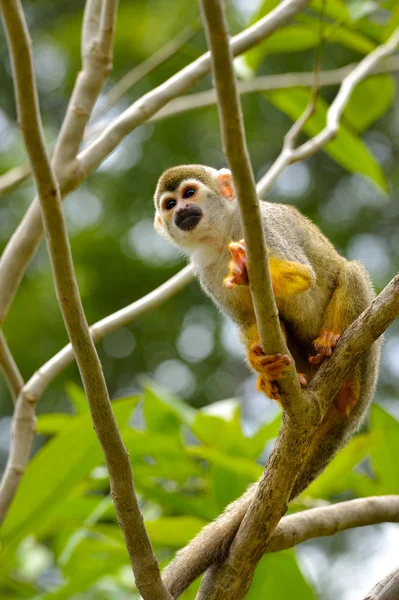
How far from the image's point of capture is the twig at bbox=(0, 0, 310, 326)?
3.21 m

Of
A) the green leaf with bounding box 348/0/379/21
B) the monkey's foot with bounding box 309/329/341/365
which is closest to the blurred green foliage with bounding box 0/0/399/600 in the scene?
the green leaf with bounding box 348/0/379/21

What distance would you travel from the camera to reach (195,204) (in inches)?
156

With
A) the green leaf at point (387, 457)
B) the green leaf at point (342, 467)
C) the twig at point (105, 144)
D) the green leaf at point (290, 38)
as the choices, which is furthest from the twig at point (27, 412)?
the green leaf at point (290, 38)

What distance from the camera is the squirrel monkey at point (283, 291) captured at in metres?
3.18

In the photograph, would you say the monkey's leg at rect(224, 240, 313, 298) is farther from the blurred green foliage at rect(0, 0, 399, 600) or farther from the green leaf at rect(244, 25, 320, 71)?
the blurred green foliage at rect(0, 0, 399, 600)

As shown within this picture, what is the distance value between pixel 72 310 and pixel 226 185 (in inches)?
77.7

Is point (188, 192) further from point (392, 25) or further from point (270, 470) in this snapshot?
point (270, 470)

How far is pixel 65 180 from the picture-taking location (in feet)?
10.7

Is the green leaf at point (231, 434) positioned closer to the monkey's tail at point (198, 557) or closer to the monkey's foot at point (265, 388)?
the monkey's foot at point (265, 388)

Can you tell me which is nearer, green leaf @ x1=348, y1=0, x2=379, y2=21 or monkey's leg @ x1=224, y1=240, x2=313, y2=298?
monkey's leg @ x1=224, y1=240, x2=313, y2=298

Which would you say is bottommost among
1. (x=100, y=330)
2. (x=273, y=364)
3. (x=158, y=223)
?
(x=273, y=364)

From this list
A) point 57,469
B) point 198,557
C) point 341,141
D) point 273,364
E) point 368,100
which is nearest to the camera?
point 273,364

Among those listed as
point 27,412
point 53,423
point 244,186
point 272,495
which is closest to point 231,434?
point 53,423

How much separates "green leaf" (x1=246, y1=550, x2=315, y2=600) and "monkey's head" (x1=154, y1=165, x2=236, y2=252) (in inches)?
58.9
